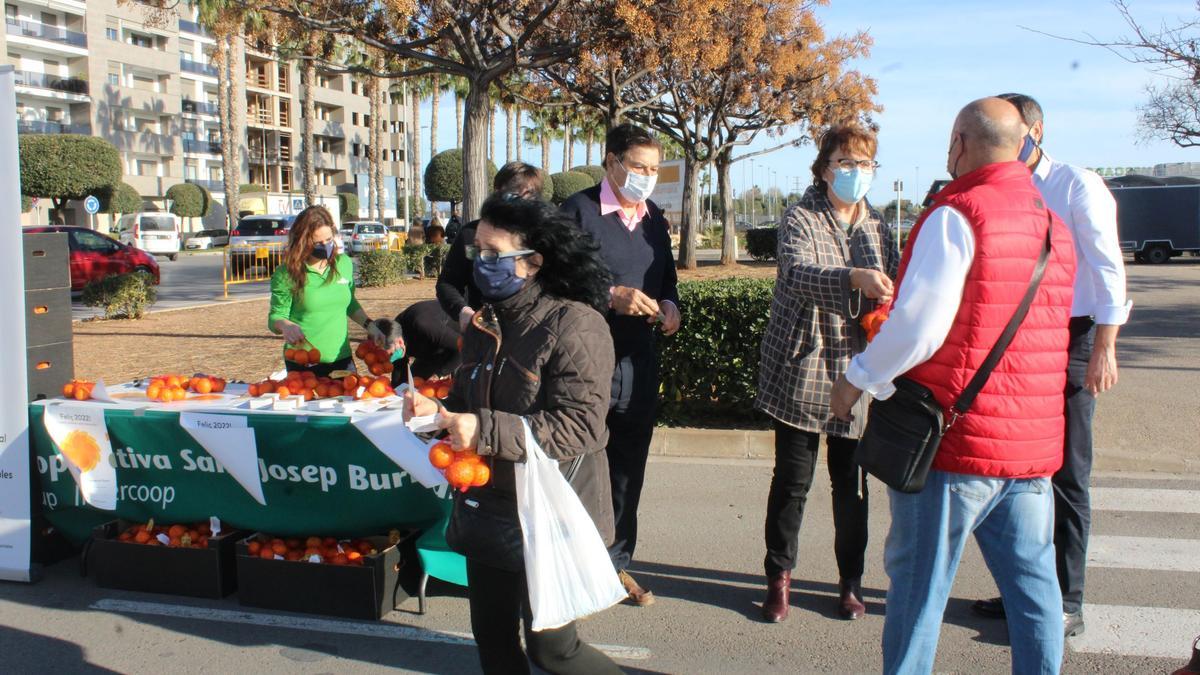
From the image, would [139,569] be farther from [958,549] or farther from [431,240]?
[431,240]

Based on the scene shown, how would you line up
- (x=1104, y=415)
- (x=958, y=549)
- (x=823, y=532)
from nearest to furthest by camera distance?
(x=958, y=549) → (x=823, y=532) → (x=1104, y=415)

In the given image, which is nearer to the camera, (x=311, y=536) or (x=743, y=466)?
(x=311, y=536)

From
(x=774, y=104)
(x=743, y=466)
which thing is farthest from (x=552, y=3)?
(x=774, y=104)

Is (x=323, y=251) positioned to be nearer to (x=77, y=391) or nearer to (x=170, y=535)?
(x=77, y=391)

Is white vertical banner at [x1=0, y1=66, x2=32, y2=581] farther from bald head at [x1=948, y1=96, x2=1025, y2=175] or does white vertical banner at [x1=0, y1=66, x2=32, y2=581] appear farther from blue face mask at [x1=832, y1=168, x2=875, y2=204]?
bald head at [x1=948, y1=96, x2=1025, y2=175]

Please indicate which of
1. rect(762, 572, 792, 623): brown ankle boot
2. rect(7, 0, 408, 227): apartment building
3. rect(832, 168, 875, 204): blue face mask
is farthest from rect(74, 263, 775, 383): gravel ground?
rect(7, 0, 408, 227): apartment building

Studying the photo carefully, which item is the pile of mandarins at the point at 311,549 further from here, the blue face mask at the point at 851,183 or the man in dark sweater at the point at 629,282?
the blue face mask at the point at 851,183

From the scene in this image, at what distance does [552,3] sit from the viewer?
14.2m

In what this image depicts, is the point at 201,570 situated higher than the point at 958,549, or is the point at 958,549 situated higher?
the point at 958,549

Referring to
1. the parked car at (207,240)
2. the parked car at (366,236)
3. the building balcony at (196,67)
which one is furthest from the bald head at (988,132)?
the building balcony at (196,67)

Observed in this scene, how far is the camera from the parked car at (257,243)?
26.3 metres

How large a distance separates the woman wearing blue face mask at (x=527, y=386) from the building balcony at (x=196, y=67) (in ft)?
242

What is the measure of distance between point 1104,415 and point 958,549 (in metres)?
5.99

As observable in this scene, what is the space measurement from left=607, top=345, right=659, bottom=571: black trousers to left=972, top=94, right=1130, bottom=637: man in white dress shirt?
5.53ft
